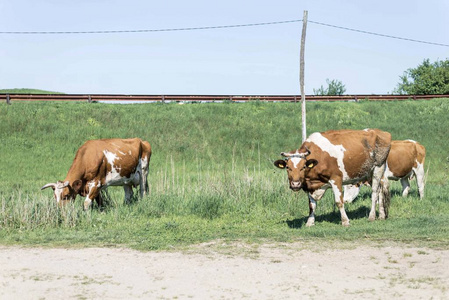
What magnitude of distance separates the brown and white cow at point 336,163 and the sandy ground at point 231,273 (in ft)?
9.06

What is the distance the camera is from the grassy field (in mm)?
14328

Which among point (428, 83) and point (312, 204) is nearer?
point (312, 204)

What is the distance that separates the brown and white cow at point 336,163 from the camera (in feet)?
48.6

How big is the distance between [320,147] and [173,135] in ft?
81.2

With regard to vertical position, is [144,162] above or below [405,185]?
above

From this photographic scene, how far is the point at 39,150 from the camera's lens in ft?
115

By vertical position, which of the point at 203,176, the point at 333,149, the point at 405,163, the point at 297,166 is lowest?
the point at 203,176

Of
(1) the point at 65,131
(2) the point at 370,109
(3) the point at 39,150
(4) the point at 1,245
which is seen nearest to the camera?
(4) the point at 1,245

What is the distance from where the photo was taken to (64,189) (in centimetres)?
1659

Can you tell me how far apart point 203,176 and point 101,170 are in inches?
488

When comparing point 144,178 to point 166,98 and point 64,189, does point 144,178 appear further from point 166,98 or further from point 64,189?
point 166,98

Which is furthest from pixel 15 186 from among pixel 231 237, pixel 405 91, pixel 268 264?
pixel 405 91

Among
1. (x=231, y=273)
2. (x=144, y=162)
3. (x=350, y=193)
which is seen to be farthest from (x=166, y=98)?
(x=231, y=273)

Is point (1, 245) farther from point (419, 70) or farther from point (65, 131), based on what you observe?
point (419, 70)
